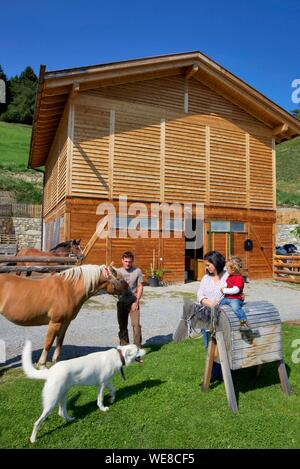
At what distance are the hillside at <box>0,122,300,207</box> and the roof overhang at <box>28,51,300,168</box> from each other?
61.3 feet

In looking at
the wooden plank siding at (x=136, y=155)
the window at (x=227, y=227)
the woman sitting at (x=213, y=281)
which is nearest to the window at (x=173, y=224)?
the wooden plank siding at (x=136, y=155)

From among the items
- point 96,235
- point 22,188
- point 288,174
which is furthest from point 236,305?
point 288,174

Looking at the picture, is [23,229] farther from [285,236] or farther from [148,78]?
[285,236]

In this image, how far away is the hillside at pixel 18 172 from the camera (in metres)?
36.1

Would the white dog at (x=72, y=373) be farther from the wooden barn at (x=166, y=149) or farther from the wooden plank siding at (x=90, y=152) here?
the wooden plank siding at (x=90, y=152)

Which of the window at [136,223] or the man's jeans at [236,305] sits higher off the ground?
the window at [136,223]

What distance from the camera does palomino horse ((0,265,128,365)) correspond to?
16.1 feet

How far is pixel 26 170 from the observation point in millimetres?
42594

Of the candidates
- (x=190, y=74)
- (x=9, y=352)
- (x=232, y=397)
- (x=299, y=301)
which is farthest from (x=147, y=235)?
(x=232, y=397)

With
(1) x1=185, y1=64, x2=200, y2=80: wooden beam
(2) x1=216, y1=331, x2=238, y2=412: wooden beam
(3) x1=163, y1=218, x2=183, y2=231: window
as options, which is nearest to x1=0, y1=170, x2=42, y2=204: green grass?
(3) x1=163, y1=218, x2=183, y2=231: window

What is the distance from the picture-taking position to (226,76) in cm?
1628

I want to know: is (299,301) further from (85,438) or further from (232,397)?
(85,438)

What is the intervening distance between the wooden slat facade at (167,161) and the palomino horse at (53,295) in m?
8.56
